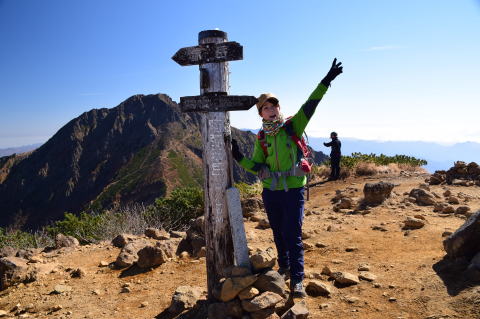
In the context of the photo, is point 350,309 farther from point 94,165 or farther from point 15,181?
point 15,181

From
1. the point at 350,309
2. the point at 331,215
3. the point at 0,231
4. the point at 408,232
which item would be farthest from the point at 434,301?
the point at 0,231

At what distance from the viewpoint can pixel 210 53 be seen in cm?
352

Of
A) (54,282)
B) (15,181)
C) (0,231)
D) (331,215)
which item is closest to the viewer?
Result: (54,282)

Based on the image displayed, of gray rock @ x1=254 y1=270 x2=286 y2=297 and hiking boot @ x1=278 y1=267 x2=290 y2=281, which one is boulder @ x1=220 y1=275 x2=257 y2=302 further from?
hiking boot @ x1=278 y1=267 x2=290 y2=281

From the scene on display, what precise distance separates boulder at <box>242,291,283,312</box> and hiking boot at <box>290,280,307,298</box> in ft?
1.09

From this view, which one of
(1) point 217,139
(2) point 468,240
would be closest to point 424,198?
(2) point 468,240

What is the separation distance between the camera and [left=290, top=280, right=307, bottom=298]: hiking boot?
3.67 m

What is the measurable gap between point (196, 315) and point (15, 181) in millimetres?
147001

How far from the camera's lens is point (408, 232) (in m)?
6.14

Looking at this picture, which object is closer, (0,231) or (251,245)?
(251,245)

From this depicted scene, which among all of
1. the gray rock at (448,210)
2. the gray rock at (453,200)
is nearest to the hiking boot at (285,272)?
the gray rock at (448,210)

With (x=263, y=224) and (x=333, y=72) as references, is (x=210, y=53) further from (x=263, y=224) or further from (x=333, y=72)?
(x=263, y=224)

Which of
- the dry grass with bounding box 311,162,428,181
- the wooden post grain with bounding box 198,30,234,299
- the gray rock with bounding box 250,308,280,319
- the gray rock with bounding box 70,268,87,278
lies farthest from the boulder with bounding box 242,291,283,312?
the dry grass with bounding box 311,162,428,181

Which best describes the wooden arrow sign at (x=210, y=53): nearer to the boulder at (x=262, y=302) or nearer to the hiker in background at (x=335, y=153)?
the boulder at (x=262, y=302)
